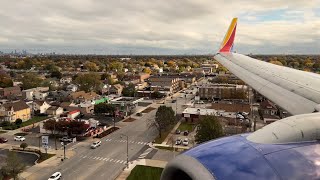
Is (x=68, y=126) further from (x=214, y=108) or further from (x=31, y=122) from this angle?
(x=214, y=108)

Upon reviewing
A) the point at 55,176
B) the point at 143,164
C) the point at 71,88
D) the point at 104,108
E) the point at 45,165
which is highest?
the point at 71,88

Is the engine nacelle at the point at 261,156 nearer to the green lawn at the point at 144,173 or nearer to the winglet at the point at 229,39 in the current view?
the green lawn at the point at 144,173

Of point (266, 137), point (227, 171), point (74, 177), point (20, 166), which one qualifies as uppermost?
point (266, 137)

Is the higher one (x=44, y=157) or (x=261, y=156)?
(x=261, y=156)

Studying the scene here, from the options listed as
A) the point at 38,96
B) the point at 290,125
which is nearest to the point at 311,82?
the point at 290,125

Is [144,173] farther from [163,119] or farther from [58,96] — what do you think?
[58,96]

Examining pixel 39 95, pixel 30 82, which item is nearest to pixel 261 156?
pixel 39 95

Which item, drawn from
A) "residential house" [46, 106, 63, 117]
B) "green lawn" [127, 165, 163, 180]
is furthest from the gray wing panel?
"residential house" [46, 106, 63, 117]
